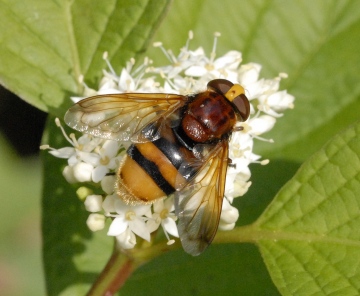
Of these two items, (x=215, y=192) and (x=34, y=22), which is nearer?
(x=215, y=192)

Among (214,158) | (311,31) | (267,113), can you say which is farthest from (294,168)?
(214,158)

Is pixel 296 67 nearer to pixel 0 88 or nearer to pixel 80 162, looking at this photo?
pixel 80 162

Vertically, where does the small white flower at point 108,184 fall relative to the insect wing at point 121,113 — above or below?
below

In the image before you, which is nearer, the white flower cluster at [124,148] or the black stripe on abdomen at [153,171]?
the black stripe on abdomen at [153,171]

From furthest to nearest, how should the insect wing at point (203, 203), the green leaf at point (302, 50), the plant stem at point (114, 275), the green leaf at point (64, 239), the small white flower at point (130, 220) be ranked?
1. the green leaf at point (302, 50)
2. the green leaf at point (64, 239)
3. the plant stem at point (114, 275)
4. the small white flower at point (130, 220)
5. the insect wing at point (203, 203)

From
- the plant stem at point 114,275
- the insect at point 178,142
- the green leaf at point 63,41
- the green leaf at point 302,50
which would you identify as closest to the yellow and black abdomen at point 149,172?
the insect at point 178,142

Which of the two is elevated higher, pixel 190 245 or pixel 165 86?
pixel 165 86

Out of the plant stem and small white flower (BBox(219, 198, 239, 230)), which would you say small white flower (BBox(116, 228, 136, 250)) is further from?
small white flower (BBox(219, 198, 239, 230))

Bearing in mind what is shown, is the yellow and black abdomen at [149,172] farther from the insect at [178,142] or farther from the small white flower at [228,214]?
the small white flower at [228,214]
